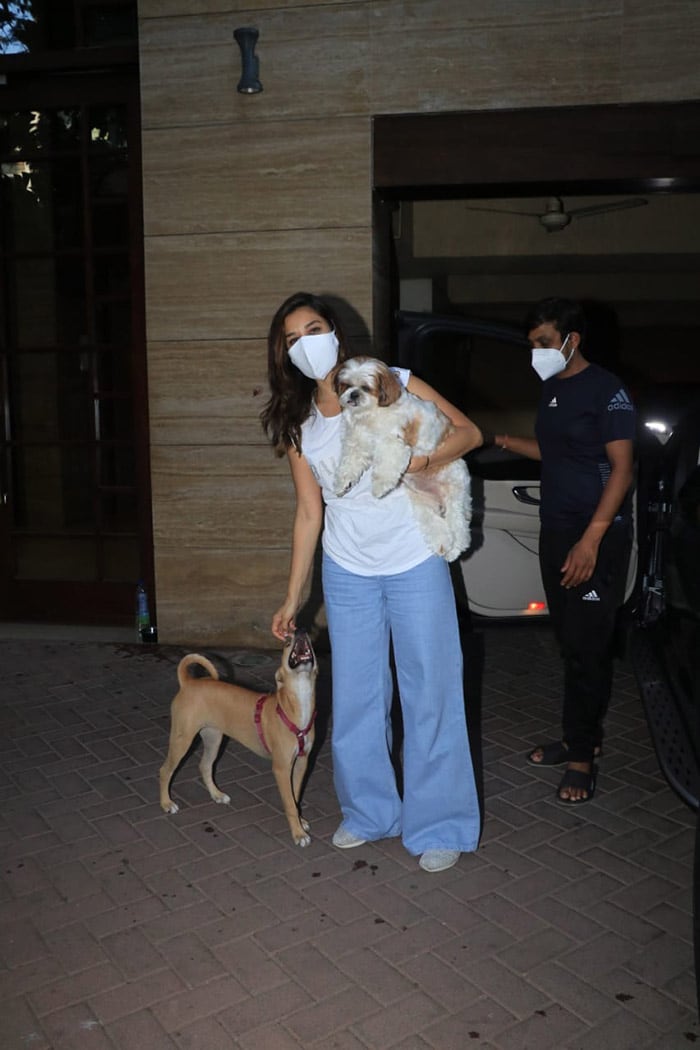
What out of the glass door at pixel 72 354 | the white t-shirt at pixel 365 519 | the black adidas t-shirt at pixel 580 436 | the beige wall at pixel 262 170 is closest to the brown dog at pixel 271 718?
the white t-shirt at pixel 365 519

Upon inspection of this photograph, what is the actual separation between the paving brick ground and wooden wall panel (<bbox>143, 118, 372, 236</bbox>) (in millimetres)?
3437

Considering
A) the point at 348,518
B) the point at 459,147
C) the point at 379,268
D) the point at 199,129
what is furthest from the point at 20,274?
the point at 348,518

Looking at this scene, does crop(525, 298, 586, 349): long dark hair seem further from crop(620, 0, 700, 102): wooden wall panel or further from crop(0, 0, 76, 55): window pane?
crop(0, 0, 76, 55): window pane

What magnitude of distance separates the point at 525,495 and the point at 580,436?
1.71m

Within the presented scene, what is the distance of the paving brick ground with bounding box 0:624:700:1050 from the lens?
2688 mm

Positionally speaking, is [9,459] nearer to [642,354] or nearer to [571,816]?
Answer: [571,816]

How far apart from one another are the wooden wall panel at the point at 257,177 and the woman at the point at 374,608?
9.60ft

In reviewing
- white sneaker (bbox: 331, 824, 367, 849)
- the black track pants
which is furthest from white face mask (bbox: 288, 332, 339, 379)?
white sneaker (bbox: 331, 824, 367, 849)

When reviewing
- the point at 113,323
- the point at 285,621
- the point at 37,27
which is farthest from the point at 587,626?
the point at 37,27

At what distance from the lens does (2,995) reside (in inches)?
112

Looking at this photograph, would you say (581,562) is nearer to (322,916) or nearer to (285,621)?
(285,621)

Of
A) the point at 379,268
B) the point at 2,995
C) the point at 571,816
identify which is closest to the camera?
the point at 2,995

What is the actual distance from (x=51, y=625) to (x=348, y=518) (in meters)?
4.46

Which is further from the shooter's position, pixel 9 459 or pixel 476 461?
pixel 9 459
